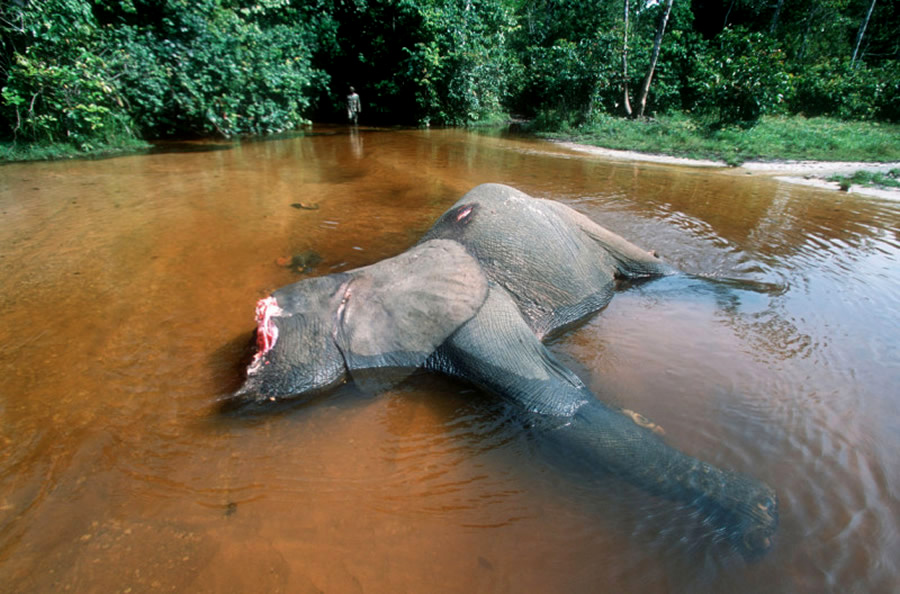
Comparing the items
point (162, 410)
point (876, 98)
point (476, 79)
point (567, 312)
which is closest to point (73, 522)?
point (162, 410)

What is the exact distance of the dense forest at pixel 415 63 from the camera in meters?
8.05

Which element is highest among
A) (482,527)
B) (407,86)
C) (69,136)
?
(407,86)

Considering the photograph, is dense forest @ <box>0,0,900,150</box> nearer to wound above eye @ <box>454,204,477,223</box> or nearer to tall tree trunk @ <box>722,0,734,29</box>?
tall tree trunk @ <box>722,0,734,29</box>

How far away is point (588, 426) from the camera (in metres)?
2.18

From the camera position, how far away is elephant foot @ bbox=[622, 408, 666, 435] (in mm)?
2277

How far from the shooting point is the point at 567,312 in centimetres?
331

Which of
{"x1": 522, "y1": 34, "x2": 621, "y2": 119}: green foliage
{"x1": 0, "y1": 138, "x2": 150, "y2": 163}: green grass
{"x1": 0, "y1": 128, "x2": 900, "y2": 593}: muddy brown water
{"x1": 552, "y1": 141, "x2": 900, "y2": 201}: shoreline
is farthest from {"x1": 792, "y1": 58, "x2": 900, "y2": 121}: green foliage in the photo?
{"x1": 0, "y1": 138, "x2": 150, "y2": 163}: green grass

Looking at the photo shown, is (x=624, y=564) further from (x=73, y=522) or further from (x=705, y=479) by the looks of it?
(x=73, y=522)

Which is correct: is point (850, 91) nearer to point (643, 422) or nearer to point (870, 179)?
point (870, 179)

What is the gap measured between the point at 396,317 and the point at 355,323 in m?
0.23

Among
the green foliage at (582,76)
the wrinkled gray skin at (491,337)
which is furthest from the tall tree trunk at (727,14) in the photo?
the wrinkled gray skin at (491,337)

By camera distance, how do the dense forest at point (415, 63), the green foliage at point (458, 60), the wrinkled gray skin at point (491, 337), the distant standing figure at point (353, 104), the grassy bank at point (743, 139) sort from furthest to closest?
the distant standing figure at point (353, 104) < the green foliage at point (458, 60) < the grassy bank at point (743, 139) < the dense forest at point (415, 63) < the wrinkled gray skin at point (491, 337)

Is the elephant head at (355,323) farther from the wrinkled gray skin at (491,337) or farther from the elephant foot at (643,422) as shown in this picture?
the elephant foot at (643,422)

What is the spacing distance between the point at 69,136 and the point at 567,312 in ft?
31.9
